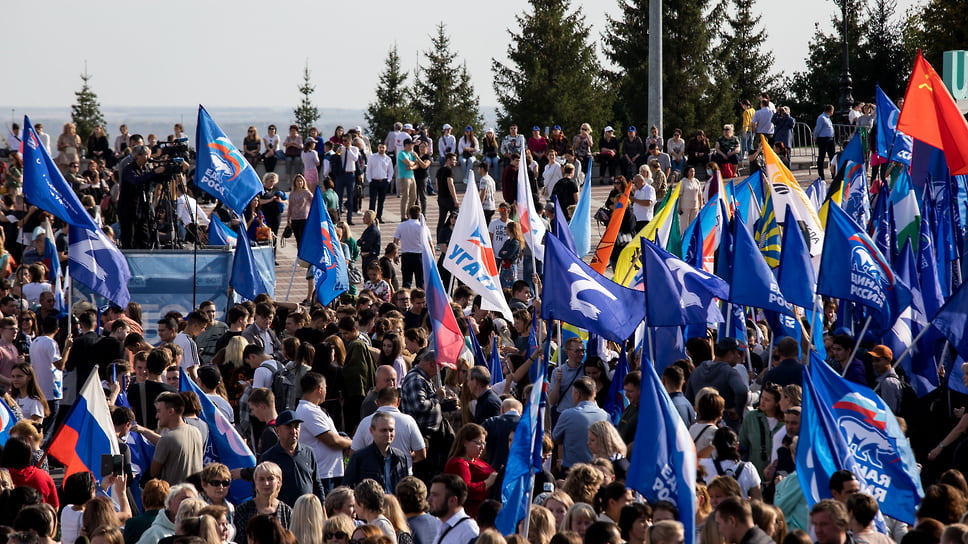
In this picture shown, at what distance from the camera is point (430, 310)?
473 inches

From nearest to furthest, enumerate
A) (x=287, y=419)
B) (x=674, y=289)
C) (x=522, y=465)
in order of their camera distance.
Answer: (x=522, y=465) < (x=287, y=419) < (x=674, y=289)

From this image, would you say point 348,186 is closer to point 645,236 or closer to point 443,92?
point 645,236

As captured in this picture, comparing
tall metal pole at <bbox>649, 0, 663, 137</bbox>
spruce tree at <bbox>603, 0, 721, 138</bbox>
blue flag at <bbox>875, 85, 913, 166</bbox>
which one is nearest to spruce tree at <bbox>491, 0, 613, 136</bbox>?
spruce tree at <bbox>603, 0, 721, 138</bbox>

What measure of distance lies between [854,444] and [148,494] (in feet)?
13.3

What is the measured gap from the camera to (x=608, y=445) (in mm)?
8516

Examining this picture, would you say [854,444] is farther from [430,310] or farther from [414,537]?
[430,310]

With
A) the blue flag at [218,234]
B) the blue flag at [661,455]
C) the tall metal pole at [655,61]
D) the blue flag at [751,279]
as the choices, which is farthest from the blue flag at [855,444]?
the tall metal pole at [655,61]

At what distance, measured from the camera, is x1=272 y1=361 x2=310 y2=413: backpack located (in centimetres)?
1080

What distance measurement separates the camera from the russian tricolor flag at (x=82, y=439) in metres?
8.86

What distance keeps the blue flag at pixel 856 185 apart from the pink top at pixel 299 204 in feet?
26.5

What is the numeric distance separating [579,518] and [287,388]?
13.9 feet

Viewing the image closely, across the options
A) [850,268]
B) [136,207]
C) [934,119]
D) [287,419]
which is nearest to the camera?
[287,419]

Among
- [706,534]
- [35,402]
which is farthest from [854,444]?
[35,402]

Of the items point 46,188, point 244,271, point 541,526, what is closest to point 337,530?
point 541,526
